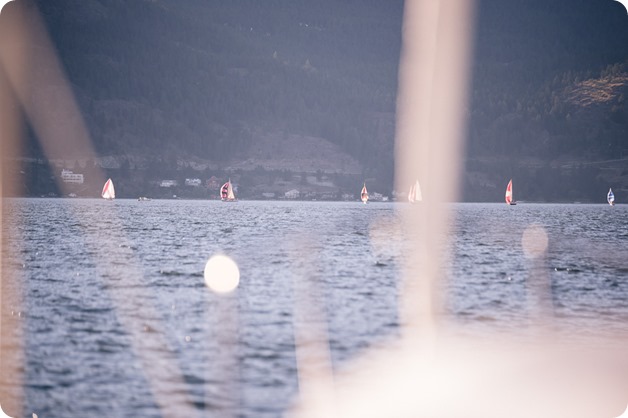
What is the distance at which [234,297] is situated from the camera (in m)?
45.4

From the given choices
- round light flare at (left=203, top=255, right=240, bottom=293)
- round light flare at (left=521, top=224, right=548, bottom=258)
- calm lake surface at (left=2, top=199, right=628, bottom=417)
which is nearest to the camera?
calm lake surface at (left=2, top=199, right=628, bottom=417)

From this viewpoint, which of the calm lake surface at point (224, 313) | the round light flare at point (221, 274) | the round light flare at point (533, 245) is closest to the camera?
the calm lake surface at point (224, 313)

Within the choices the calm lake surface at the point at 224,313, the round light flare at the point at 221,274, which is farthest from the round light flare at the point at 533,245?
the round light flare at the point at 221,274

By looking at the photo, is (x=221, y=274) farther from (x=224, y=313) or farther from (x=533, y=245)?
(x=533, y=245)

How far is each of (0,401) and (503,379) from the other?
586 inches

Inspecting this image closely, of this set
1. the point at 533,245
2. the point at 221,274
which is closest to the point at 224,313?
the point at 221,274

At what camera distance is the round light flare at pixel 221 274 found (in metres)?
50.3

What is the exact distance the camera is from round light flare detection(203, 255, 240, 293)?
5027cm

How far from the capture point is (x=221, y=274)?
5897 centimetres

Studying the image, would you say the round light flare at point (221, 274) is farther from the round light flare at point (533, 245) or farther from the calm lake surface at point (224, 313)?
the round light flare at point (533, 245)

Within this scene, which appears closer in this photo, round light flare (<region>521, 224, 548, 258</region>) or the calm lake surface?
the calm lake surface

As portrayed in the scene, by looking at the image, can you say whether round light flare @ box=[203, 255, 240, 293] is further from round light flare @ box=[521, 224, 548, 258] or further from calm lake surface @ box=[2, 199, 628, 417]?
round light flare @ box=[521, 224, 548, 258]

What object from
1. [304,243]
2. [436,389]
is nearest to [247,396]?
[436,389]

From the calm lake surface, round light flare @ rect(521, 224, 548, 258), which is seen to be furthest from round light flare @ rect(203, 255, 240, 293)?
round light flare @ rect(521, 224, 548, 258)
